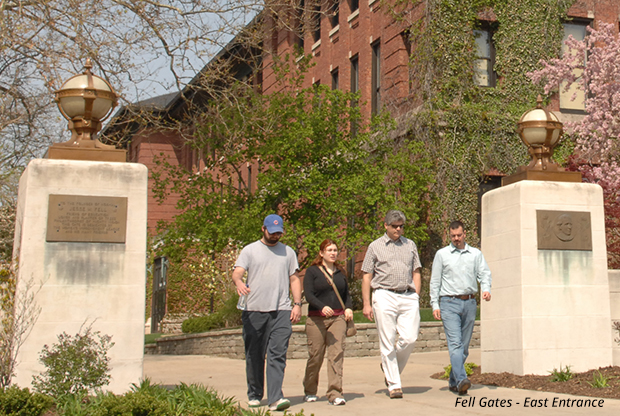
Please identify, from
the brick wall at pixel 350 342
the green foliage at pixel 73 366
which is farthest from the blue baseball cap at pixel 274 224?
the brick wall at pixel 350 342

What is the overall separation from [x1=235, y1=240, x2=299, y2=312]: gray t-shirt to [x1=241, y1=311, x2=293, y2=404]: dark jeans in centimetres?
9

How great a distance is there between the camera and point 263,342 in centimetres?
809

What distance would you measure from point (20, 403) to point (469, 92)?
17121 mm

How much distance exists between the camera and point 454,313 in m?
8.90

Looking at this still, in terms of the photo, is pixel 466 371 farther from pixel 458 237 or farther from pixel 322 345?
pixel 322 345

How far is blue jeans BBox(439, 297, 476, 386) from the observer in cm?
875

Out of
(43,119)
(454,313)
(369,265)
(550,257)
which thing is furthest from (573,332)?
(43,119)

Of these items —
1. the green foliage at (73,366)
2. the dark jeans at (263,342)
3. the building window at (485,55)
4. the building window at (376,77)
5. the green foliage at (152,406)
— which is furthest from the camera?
the building window at (376,77)

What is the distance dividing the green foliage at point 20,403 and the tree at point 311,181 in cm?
1204

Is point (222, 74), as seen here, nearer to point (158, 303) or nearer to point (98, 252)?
point (98, 252)

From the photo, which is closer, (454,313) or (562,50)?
(454,313)

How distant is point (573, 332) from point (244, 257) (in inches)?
183

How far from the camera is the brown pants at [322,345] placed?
8.34 meters

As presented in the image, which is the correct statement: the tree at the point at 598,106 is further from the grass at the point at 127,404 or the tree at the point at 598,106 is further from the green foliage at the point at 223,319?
the grass at the point at 127,404
